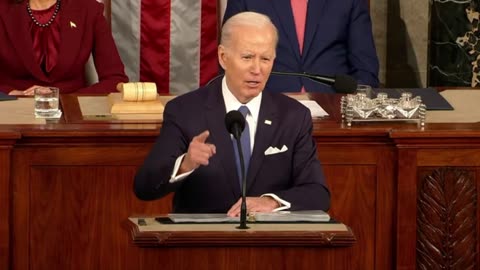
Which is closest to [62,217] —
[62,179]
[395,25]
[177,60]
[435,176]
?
[62,179]

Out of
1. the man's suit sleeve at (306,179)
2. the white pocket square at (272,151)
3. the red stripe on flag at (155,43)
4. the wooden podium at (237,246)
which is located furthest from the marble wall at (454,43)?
A: the wooden podium at (237,246)

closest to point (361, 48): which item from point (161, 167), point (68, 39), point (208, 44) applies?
point (208, 44)

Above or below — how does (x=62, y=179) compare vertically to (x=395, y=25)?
below

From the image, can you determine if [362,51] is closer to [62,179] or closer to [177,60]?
[177,60]

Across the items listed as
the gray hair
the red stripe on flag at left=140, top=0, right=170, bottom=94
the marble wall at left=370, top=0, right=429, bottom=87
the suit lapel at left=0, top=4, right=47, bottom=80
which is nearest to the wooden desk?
the gray hair

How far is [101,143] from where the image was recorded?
4.82m

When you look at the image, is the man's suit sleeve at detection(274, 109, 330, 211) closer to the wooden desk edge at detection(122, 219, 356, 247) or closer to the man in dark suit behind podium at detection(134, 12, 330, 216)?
the man in dark suit behind podium at detection(134, 12, 330, 216)

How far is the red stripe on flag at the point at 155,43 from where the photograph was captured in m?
7.22

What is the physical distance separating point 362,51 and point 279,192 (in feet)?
8.20

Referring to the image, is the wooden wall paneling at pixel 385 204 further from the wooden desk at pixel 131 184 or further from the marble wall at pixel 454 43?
the marble wall at pixel 454 43

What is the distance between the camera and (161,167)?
161 inches

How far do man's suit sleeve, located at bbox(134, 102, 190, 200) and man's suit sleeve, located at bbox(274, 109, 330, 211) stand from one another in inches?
12.9

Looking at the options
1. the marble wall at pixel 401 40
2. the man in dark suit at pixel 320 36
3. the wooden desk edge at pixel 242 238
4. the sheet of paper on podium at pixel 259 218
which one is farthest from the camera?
the marble wall at pixel 401 40

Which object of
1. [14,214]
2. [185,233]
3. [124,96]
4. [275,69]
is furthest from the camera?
[275,69]
